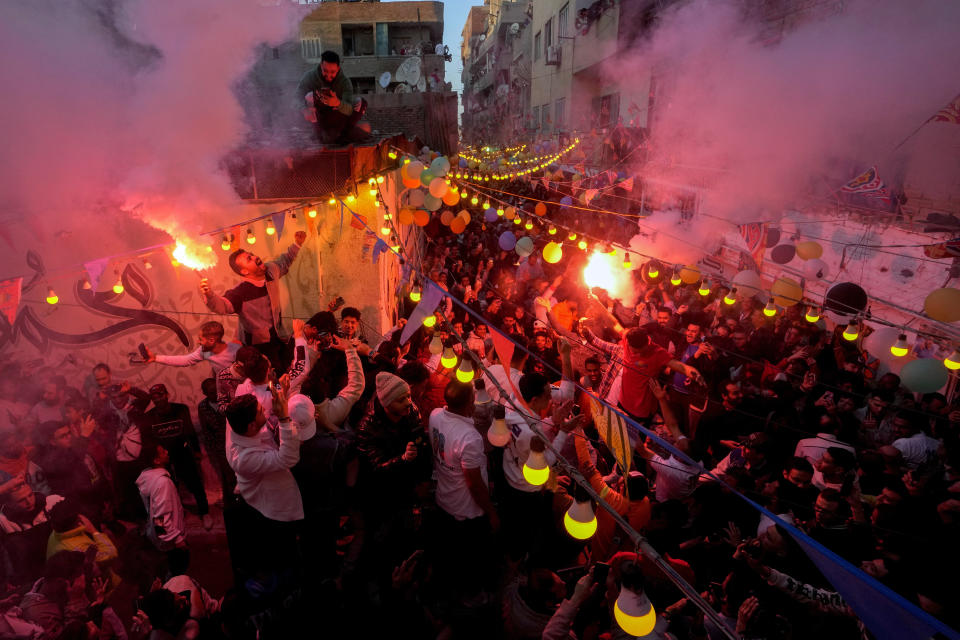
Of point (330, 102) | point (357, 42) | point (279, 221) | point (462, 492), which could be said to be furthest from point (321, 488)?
point (357, 42)

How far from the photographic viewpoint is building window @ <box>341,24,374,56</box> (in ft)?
88.2

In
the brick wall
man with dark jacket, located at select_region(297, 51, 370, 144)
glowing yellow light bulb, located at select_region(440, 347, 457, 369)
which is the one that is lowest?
glowing yellow light bulb, located at select_region(440, 347, 457, 369)

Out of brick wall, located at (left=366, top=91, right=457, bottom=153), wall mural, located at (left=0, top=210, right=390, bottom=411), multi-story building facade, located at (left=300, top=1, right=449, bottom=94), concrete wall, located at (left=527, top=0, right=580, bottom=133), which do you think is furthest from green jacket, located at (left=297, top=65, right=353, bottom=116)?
multi-story building facade, located at (left=300, top=1, right=449, bottom=94)

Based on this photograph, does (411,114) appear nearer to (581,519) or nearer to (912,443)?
(912,443)

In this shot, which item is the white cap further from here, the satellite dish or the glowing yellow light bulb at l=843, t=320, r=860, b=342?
the satellite dish

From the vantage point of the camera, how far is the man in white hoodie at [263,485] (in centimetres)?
297

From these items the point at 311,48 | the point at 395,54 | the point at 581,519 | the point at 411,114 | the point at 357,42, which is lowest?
the point at 581,519

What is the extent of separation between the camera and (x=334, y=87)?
650 cm

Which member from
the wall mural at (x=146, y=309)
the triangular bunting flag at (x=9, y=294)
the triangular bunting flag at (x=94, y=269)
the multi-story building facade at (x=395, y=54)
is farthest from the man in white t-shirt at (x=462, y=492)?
the multi-story building facade at (x=395, y=54)

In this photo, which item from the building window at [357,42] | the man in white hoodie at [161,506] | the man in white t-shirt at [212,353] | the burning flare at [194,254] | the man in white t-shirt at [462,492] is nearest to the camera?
the man in white t-shirt at [462,492]

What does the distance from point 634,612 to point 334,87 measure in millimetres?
6907

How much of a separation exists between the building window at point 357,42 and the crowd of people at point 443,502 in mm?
26447

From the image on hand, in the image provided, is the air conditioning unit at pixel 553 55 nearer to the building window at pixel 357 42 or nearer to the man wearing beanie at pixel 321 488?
the building window at pixel 357 42

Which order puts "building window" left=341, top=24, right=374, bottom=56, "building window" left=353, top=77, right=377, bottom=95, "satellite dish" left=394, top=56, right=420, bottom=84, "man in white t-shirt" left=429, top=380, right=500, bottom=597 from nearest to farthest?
"man in white t-shirt" left=429, top=380, right=500, bottom=597
"satellite dish" left=394, top=56, right=420, bottom=84
"building window" left=353, top=77, right=377, bottom=95
"building window" left=341, top=24, right=374, bottom=56
